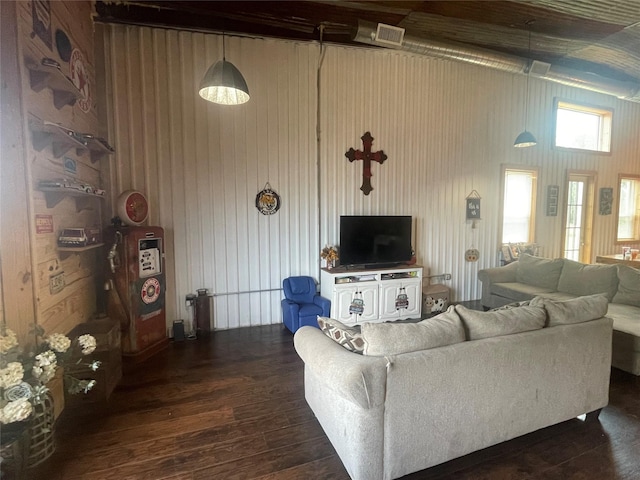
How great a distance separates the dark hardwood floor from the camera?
72.3 inches

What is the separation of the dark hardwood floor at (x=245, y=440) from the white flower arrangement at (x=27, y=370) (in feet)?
1.36

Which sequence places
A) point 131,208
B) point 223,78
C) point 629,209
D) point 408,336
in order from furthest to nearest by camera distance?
1. point 629,209
2. point 131,208
3. point 223,78
4. point 408,336

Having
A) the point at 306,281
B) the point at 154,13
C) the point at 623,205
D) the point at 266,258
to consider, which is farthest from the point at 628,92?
the point at 154,13

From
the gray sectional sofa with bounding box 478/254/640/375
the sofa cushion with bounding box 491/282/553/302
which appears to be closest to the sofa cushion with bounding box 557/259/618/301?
the gray sectional sofa with bounding box 478/254/640/375

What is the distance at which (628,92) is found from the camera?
5445mm

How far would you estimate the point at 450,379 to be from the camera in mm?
1738

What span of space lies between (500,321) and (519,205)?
185 inches

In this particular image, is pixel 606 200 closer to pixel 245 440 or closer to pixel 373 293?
pixel 373 293

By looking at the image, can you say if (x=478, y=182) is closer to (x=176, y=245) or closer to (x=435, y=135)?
(x=435, y=135)

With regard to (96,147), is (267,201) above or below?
below

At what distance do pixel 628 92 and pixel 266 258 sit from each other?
663 cm

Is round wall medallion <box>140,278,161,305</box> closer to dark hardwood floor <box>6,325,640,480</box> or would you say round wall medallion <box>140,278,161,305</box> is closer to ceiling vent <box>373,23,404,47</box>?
dark hardwood floor <box>6,325,640,480</box>

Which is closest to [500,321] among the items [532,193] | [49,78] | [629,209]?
[49,78]

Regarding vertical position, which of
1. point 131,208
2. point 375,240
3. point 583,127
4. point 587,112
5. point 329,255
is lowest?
point 329,255
